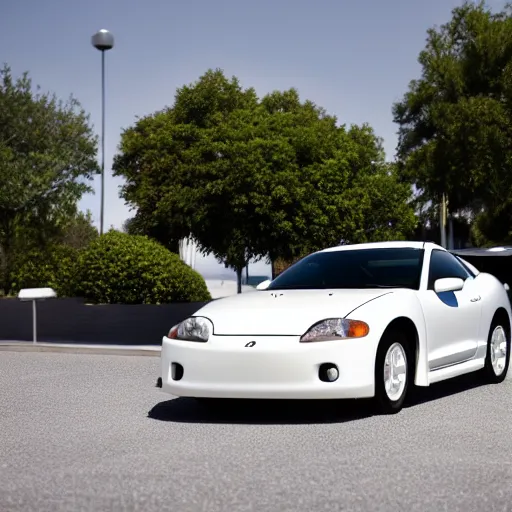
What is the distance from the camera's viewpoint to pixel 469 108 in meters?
30.8

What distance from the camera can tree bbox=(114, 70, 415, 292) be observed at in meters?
45.5

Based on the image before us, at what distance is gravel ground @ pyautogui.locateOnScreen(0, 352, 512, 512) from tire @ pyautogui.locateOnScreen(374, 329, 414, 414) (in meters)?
0.14

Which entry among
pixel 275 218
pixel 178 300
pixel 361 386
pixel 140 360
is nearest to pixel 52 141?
pixel 178 300

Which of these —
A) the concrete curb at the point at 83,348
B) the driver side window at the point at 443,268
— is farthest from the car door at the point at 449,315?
the concrete curb at the point at 83,348

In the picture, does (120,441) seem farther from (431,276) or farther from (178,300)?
(178,300)

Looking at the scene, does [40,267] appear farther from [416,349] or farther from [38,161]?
[416,349]

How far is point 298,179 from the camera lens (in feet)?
151

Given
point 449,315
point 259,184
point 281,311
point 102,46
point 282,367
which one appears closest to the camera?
point 282,367

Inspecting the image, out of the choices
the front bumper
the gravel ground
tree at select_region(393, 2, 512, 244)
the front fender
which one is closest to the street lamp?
tree at select_region(393, 2, 512, 244)

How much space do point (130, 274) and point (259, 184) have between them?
25662 millimetres

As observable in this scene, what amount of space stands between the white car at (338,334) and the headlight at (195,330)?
0.01m

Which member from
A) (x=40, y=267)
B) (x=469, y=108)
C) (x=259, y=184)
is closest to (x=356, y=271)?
(x=40, y=267)

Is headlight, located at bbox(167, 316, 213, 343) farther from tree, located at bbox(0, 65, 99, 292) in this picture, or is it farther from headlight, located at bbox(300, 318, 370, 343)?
tree, located at bbox(0, 65, 99, 292)

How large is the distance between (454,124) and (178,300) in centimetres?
1463
